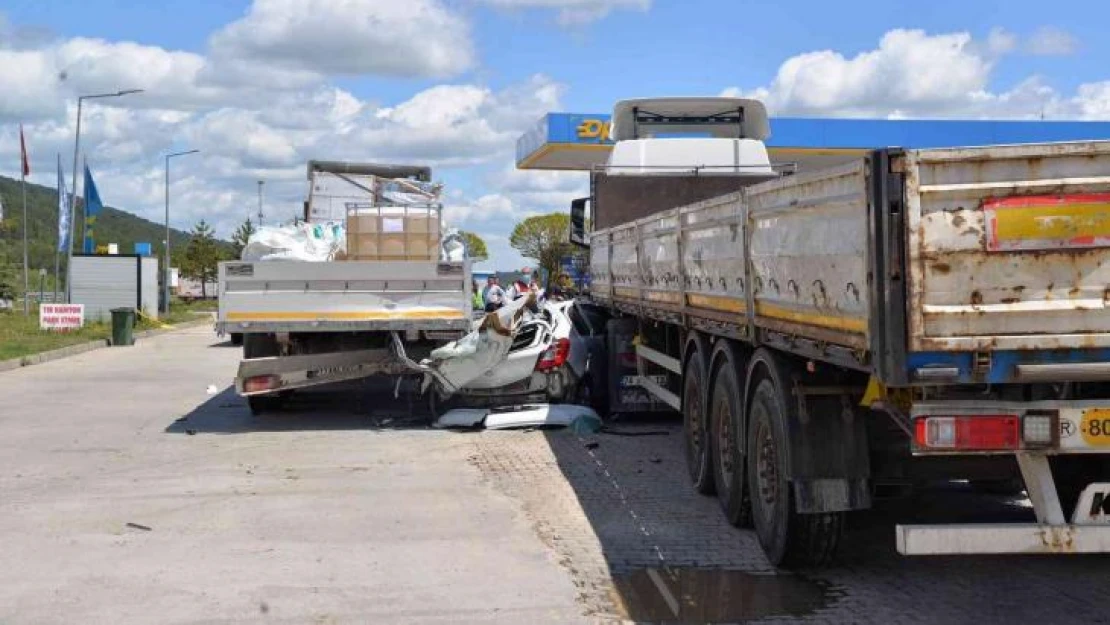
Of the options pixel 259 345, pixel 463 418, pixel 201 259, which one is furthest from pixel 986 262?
pixel 201 259

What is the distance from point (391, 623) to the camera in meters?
5.78

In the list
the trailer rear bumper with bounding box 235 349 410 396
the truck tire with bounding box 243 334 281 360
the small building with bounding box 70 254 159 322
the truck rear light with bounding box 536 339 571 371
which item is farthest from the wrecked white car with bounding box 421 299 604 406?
the small building with bounding box 70 254 159 322

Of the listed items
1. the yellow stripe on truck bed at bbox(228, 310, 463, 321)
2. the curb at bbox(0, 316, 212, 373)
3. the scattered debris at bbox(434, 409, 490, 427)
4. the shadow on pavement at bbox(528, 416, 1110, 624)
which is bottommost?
the shadow on pavement at bbox(528, 416, 1110, 624)

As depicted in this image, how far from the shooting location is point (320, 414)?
14305 mm

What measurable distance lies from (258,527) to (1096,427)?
5218 millimetres

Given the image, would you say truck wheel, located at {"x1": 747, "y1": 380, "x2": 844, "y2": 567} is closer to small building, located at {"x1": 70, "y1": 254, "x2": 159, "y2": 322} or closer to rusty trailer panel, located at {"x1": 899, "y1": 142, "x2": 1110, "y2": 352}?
rusty trailer panel, located at {"x1": 899, "y1": 142, "x2": 1110, "y2": 352}

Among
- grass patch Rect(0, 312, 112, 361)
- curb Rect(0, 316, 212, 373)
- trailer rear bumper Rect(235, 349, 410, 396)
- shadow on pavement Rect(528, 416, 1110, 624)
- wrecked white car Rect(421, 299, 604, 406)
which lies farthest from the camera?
grass patch Rect(0, 312, 112, 361)

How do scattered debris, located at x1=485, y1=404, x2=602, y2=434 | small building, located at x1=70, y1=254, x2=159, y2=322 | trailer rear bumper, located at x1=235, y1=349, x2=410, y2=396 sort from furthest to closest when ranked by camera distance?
small building, located at x1=70, y1=254, x2=159, y2=322 < trailer rear bumper, located at x1=235, y1=349, x2=410, y2=396 < scattered debris, located at x1=485, y1=404, x2=602, y2=434

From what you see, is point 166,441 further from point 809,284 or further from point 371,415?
point 809,284

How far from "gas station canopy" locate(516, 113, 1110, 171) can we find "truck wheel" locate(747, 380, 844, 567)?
90.6 feet

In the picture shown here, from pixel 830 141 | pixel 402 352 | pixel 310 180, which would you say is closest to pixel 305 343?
pixel 402 352

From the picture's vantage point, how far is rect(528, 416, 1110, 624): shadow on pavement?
5.92 m

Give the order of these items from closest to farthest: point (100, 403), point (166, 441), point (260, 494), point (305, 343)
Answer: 1. point (260, 494)
2. point (166, 441)
3. point (305, 343)
4. point (100, 403)

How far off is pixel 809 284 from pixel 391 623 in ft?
8.52
